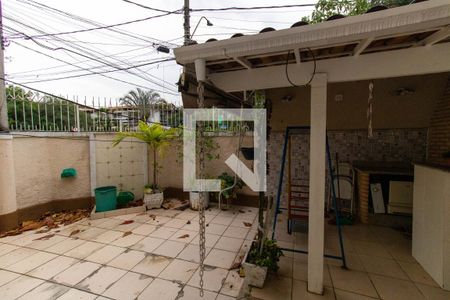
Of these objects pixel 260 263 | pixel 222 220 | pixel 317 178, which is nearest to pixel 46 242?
pixel 222 220

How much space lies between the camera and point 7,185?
3.51m

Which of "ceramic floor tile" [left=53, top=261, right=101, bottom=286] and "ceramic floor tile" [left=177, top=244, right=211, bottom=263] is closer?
"ceramic floor tile" [left=53, top=261, right=101, bottom=286]

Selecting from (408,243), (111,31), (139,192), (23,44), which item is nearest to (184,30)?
(111,31)

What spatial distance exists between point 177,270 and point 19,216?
11.2 feet

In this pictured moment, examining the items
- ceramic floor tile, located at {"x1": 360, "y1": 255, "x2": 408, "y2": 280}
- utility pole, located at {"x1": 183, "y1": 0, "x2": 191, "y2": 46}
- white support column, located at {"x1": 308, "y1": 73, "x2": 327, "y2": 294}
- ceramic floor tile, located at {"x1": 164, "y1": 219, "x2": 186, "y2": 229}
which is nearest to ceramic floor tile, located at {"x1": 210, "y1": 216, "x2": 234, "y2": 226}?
ceramic floor tile, located at {"x1": 164, "y1": 219, "x2": 186, "y2": 229}

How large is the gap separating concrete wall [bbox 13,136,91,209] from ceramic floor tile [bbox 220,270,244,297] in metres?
3.92

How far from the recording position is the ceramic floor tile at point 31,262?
259cm

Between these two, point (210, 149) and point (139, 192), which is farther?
point (139, 192)

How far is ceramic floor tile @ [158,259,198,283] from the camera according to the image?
2.42 m

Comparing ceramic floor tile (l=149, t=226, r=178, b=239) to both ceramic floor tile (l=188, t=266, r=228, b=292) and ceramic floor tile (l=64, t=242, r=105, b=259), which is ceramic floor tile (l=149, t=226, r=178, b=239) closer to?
ceramic floor tile (l=64, t=242, r=105, b=259)

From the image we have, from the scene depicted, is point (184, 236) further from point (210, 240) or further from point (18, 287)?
point (18, 287)

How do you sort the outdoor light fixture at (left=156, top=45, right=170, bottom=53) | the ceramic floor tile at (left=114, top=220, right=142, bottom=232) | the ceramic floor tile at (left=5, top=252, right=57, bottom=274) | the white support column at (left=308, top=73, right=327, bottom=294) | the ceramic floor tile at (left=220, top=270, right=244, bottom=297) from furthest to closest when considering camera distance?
the outdoor light fixture at (left=156, top=45, right=170, bottom=53), the ceramic floor tile at (left=114, top=220, right=142, bottom=232), the ceramic floor tile at (left=5, top=252, right=57, bottom=274), the ceramic floor tile at (left=220, top=270, right=244, bottom=297), the white support column at (left=308, top=73, right=327, bottom=294)

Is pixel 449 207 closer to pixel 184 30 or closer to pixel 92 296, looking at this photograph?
pixel 92 296

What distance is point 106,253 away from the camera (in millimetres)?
2959
